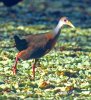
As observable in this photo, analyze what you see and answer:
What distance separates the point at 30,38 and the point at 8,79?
107 centimetres

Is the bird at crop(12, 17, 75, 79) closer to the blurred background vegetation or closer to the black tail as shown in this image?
the black tail

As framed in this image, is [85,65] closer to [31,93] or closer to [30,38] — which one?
[30,38]

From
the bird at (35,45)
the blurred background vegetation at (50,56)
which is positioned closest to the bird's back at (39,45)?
the bird at (35,45)

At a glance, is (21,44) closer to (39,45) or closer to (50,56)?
(39,45)

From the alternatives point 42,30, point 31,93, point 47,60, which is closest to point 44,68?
point 47,60

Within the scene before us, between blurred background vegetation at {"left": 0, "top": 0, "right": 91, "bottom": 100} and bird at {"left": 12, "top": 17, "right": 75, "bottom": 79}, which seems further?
bird at {"left": 12, "top": 17, "right": 75, "bottom": 79}

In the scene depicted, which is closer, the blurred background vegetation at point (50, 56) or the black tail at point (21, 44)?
the blurred background vegetation at point (50, 56)

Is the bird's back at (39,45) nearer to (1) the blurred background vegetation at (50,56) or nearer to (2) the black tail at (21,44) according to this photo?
(2) the black tail at (21,44)

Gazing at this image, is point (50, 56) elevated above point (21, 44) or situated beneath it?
situated beneath

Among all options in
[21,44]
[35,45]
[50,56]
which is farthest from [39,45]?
[50,56]

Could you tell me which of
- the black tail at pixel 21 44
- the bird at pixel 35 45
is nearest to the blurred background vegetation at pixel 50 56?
the bird at pixel 35 45

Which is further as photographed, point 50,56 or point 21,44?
point 50,56

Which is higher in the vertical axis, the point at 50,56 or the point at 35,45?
the point at 35,45

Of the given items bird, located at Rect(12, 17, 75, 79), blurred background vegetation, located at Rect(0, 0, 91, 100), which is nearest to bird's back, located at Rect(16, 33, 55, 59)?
bird, located at Rect(12, 17, 75, 79)
